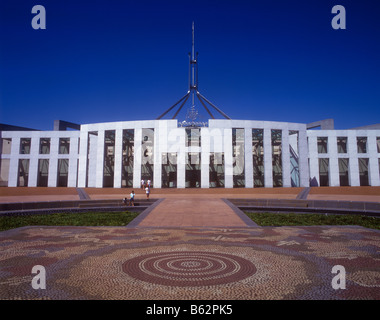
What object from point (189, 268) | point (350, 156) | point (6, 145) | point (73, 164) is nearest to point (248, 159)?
point (350, 156)

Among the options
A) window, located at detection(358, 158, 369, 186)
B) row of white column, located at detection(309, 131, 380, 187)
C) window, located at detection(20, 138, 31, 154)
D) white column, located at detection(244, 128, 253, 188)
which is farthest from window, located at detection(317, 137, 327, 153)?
window, located at detection(20, 138, 31, 154)

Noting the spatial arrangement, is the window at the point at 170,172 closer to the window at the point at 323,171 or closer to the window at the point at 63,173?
the window at the point at 63,173

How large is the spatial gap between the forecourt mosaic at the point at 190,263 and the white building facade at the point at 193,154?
27656mm

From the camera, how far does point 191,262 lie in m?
5.92

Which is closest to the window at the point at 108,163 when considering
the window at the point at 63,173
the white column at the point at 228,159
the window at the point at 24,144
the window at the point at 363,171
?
the window at the point at 63,173

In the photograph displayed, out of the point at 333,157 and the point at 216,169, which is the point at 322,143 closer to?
the point at 333,157

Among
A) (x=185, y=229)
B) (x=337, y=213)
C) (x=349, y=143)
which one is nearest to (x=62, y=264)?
(x=185, y=229)

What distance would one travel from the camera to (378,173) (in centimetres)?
4238

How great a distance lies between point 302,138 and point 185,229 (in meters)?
36.2

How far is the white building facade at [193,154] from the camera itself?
36781 mm

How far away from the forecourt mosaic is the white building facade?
2766cm

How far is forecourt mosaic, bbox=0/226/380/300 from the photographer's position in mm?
4348

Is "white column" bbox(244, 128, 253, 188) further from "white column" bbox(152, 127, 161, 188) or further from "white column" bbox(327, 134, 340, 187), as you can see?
"white column" bbox(327, 134, 340, 187)
